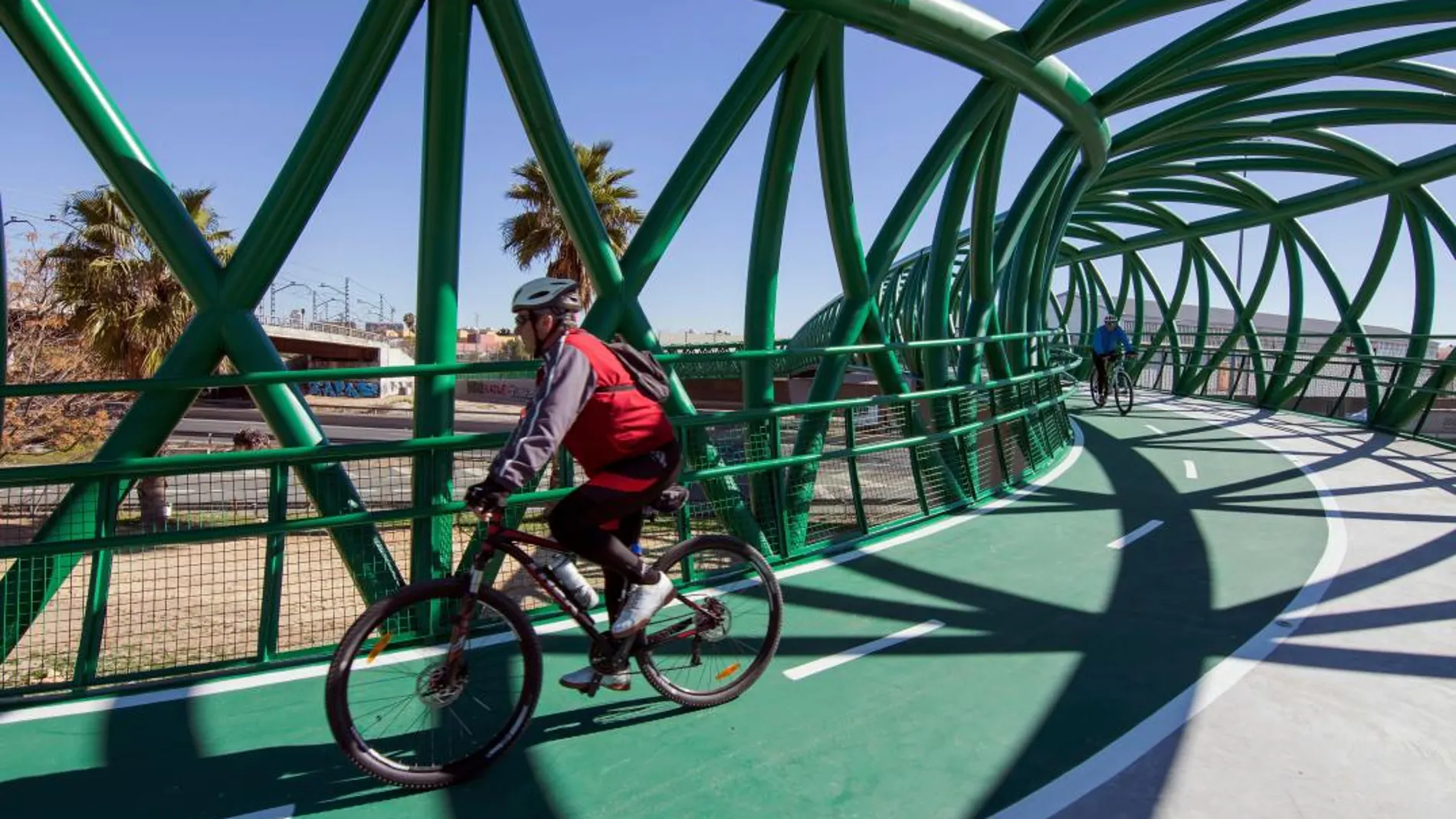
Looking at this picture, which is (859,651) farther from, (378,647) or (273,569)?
(273,569)

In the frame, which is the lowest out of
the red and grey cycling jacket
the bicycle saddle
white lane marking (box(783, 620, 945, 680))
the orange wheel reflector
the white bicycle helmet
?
white lane marking (box(783, 620, 945, 680))

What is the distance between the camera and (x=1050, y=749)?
11.3ft

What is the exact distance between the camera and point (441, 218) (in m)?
5.25

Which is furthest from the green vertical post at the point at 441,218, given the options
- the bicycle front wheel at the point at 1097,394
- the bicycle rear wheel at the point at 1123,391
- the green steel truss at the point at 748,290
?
the bicycle rear wheel at the point at 1123,391

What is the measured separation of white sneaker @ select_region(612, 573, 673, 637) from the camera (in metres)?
3.56

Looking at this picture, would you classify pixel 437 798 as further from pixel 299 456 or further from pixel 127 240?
pixel 127 240

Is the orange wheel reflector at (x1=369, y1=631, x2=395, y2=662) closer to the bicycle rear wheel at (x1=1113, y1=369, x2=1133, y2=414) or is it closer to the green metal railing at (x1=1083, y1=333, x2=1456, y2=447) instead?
the green metal railing at (x1=1083, y1=333, x2=1456, y2=447)

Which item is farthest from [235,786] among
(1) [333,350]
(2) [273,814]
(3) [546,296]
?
(1) [333,350]

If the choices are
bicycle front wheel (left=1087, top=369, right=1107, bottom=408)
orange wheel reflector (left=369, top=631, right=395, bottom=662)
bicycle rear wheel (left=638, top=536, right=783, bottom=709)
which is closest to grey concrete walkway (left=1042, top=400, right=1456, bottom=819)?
bicycle rear wheel (left=638, top=536, right=783, bottom=709)

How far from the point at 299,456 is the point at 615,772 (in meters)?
2.48

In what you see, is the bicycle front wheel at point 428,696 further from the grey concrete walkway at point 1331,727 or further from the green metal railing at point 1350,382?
the green metal railing at point 1350,382

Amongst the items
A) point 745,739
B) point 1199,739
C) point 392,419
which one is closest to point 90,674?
point 745,739

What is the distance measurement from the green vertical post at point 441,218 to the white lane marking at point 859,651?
2.35 m

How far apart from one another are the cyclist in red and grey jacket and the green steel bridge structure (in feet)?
3.13
